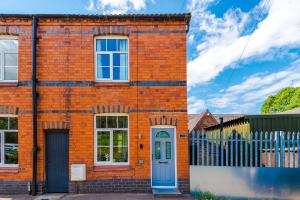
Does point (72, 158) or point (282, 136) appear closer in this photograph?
point (282, 136)

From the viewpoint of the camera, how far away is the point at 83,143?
1047 centimetres

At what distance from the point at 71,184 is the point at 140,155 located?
2869mm

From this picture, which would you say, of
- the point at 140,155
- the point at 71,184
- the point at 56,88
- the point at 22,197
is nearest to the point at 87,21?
the point at 56,88

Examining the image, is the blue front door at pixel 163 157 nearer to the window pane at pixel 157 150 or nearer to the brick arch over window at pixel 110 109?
the window pane at pixel 157 150

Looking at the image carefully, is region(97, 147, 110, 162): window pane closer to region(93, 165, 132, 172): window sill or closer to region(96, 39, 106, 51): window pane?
region(93, 165, 132, 172): window sill

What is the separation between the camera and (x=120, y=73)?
10953 mm

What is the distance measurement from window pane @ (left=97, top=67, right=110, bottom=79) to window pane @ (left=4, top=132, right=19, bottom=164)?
13.2 feet

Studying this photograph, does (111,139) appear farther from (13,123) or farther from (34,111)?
(13,123)

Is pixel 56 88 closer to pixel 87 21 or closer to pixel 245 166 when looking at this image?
pixel 87 21

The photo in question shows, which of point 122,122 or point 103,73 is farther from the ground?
point 103,73

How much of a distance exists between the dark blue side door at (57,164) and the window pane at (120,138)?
191 centimetres

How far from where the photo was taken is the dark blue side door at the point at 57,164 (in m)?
10.5

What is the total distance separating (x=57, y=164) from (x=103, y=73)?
404cm

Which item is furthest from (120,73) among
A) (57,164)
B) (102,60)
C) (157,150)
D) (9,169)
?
(9,169)
